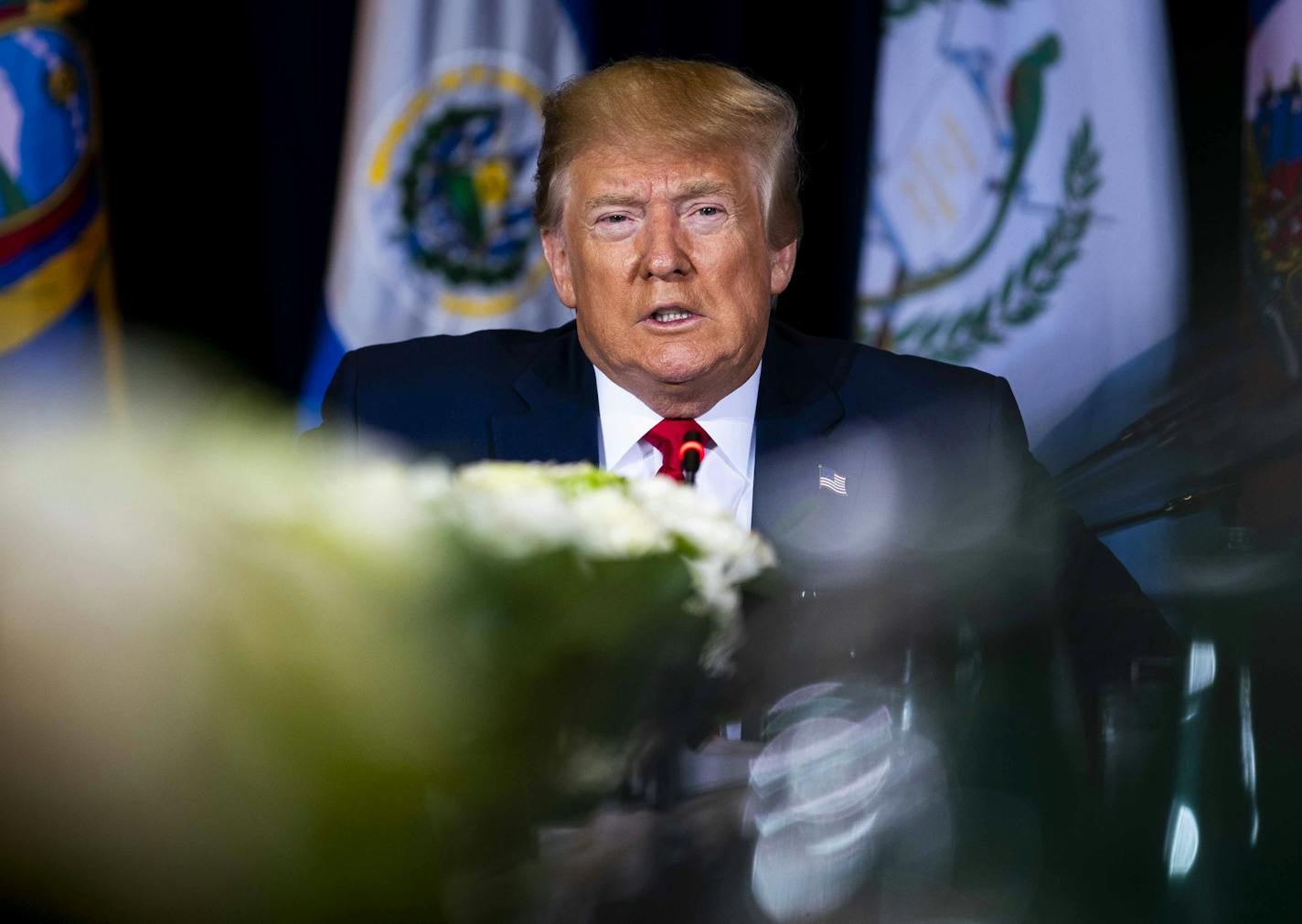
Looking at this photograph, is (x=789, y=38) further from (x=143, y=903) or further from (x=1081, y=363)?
(x=143, y=903)

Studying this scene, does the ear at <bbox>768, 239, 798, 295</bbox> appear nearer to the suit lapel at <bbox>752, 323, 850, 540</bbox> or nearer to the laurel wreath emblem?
the suit lapel at <bbox>752, 323, 850, 540</bbox>

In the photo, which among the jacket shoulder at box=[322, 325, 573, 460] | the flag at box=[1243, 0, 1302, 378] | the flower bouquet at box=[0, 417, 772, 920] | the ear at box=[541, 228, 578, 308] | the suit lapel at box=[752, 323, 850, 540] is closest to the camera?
the flower bouquet at box=[0, 417, 772, 920]

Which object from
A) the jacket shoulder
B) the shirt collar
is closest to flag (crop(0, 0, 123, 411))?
the jacket shoulder

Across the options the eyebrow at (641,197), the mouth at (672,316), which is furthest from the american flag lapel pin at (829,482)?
the eyebrow at (641,197)

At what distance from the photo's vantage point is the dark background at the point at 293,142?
256 centimetres

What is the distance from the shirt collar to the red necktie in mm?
18

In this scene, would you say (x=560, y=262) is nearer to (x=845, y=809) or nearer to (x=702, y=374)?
(x=702, y=374)

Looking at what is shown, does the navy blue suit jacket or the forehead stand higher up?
the forehead

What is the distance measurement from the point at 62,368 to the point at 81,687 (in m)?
2.32

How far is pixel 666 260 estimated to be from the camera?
167 centimetres

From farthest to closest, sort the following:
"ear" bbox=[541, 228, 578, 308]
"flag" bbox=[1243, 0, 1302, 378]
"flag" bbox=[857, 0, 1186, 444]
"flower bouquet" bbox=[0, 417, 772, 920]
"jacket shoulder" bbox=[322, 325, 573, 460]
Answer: "flag" bbox=[857, 0, 1186, 444] < "flag" bbox=[1243, 0, 1302, 378] < "jacket shoulder" bbox=[322, 325, 573, 460] < "ear" bbox=[541, 228, 578, 308] < "flower bouquet" bbox=[0, 417, 772, 920]

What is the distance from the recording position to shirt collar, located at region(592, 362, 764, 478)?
179 cm

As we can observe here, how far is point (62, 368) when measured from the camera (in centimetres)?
266

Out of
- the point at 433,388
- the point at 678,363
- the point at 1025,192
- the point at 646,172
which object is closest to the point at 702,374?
the point at 678,363
